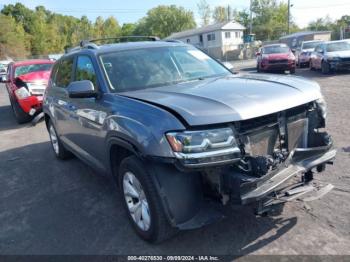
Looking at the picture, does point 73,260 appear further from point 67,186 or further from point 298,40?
point 298,40

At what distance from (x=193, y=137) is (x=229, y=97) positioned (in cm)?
58

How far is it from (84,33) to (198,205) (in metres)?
99.8

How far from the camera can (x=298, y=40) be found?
48.4 metres

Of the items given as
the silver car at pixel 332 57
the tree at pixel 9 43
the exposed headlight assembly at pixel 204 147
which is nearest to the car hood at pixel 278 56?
the silver car at pixel 332 57

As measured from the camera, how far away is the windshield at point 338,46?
54.1 feet

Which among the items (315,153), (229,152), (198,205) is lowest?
(198,205)

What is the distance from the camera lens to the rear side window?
17.7ft

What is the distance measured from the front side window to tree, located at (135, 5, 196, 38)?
79667mm

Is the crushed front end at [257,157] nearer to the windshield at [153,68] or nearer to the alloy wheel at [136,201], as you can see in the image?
the alloy wheel at [136,201]

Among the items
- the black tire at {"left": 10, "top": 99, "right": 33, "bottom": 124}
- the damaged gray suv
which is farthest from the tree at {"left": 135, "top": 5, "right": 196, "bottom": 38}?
the damaged gray suv

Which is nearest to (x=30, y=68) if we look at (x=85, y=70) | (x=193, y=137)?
(x=85, y=70)

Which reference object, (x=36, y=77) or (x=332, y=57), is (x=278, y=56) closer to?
(x=332, y=57)

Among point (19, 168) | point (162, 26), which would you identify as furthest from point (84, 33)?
point (19, 168)

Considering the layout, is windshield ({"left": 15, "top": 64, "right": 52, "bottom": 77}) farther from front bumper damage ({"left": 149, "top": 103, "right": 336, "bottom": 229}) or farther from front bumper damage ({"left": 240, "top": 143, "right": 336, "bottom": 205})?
front bumper damage ({"left": 240, "top": 143, "right": 336, "bottom": 205})
